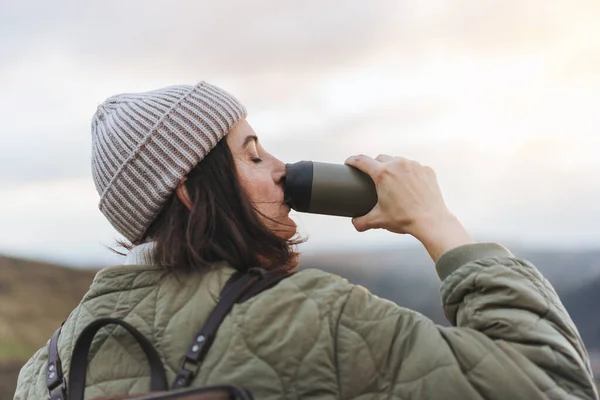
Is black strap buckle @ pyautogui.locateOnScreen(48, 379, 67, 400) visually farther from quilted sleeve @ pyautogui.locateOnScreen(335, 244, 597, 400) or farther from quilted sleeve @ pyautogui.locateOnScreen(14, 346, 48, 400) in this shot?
quilted sleeve @ pyautogui.locateOnScreen(335, 244, 597, 400)

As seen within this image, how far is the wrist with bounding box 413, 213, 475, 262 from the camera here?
1152 mm

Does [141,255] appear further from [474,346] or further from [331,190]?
[474,346]

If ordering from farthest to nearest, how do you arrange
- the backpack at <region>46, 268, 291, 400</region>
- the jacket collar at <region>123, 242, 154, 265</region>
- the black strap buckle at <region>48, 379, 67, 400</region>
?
the jacket collar at <region>123, 242, 154, 265</region> < the black strap buckle at <region>48, 379, 67, 400</region> < the backpack at <region>46, 268, 291, 400</region>

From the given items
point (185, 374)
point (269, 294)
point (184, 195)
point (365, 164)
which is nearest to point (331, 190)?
point (365, 164)

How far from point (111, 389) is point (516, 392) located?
A: 1.79ft

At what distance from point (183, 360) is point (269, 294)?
143 mm

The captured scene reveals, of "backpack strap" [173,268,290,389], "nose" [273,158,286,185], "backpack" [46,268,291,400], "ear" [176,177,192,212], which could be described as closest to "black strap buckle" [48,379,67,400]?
"backpack" [46,268,291,400]

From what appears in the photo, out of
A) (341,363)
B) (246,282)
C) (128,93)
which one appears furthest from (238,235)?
(128,93)

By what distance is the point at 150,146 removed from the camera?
1222 millimetres

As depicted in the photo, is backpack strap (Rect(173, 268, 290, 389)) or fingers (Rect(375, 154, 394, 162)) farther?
fingers (Rect(375, 154, 394, 162))

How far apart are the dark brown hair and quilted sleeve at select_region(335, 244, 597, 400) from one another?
0.68 ft

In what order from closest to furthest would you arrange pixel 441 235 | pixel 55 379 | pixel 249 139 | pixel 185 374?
pixel 185 374 → pixel 55 379 → pixel 441 235 → pixel 249 139

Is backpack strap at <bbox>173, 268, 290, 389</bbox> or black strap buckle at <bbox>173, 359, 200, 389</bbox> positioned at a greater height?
backpack strap at <bbox>173, 268, 290, 389</bbox>

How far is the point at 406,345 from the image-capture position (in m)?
0.96
